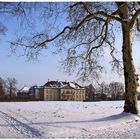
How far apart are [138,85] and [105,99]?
40852 mm

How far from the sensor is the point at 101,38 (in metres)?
19.8

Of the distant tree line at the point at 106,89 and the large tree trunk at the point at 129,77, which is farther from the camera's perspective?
the distant tree line at the point at 106,89

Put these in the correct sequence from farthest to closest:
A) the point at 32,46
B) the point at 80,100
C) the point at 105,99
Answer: the point at 105,99
the point at 80,100
the point at 32,46

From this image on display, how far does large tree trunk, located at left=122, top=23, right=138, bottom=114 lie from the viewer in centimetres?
1623

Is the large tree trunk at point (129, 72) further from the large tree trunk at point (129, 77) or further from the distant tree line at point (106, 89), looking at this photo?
the distant tree line at point (106, 89)

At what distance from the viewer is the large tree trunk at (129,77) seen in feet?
53.3

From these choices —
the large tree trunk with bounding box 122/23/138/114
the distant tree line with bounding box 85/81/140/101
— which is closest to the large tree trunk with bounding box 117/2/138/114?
the large tree trunk with bounding box 122/23/138/114

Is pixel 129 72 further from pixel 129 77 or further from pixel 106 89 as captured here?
pixel 106 89

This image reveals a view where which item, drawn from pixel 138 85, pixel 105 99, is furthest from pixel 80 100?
pixel 138 85

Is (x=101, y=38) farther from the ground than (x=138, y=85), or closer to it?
farther from the ground

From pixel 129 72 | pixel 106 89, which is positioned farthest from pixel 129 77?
pixel 106 89

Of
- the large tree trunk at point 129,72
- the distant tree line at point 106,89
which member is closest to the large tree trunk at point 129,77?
the large tree trunk at point 129,72

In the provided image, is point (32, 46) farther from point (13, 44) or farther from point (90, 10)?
point (90, 10)

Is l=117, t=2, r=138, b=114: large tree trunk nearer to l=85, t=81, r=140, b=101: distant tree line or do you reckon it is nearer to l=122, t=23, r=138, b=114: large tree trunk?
l=122, t=23, r=138, b=114: large tree trunk
